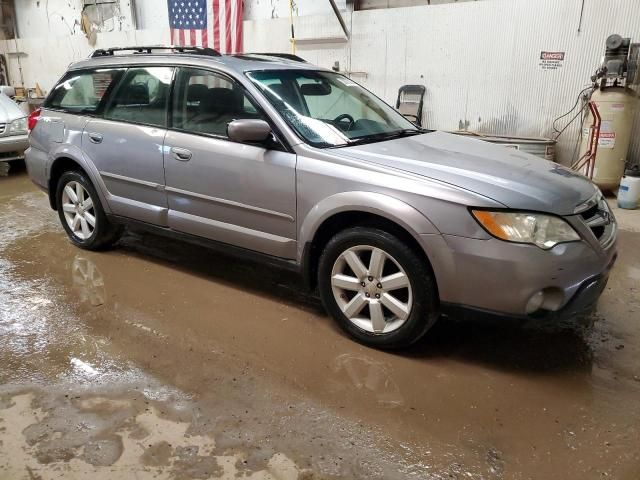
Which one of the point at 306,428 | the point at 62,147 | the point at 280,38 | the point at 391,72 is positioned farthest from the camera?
the point at 280,38

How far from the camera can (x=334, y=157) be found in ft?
9.09

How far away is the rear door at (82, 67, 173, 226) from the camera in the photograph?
351 centimetres

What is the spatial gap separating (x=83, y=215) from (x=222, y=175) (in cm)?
173

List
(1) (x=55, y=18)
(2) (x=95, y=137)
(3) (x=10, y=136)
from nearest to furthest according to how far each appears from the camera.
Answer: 1. (2) (x=95, y=137)
2. (3) (x=10, y=136)
3. (1) (x=55, y=18)

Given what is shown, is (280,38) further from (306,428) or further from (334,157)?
(306,428)

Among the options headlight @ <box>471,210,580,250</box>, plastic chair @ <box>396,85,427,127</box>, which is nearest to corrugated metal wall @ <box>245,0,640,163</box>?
plastic chair @ <box>396,85,427,127</box>

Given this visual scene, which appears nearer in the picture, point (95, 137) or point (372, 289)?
point (372, 289)

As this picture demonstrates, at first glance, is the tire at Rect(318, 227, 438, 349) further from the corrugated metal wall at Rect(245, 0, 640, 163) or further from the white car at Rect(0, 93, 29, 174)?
the white car at Rect(0, 93, 29, 174)

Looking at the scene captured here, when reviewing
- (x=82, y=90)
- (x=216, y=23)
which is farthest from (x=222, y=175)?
(x=216, y=23)

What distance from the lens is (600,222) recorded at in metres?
2.63

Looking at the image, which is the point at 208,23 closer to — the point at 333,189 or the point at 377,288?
the point at 333,189

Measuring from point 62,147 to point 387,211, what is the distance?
2886 millimetres

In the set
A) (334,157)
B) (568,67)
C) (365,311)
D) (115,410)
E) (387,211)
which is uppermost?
(568,67)

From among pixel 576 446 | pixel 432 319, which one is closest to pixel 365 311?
pixel 432 319
